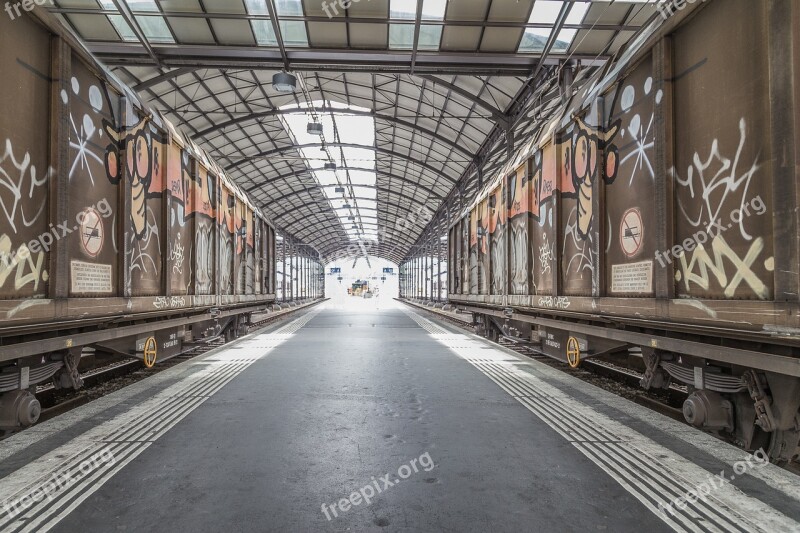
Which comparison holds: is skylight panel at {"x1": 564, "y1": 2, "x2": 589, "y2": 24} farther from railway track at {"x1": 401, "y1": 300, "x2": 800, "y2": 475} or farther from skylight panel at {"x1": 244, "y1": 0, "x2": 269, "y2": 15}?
railway track at {"x1": 401, "y1": 300, "x2": 800, "y2": 475}

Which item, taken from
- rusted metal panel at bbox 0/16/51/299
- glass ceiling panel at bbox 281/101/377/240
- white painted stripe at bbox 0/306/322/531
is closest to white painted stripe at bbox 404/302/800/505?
white painted stripe at bbox 0/306/322/531

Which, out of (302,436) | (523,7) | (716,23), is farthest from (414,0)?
(302,436)

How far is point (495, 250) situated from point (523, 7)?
6.45m

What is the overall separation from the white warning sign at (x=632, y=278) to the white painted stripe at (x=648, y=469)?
1354mm

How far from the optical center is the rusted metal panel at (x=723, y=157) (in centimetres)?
309

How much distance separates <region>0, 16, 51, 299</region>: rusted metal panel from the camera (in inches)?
143

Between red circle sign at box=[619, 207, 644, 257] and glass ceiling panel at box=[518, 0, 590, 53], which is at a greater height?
glass ceiling panel at box=[518, 0, 590, 53]

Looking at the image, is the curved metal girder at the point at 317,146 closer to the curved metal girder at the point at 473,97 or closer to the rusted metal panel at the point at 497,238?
the curved metal girder at the point at 473,97

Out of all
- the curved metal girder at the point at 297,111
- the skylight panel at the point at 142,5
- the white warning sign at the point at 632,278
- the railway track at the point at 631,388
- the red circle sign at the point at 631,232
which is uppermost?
the curved metal girder at the point at 297,111

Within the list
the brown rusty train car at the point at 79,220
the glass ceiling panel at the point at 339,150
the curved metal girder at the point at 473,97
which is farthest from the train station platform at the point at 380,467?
the glass ceiling panel at the point at 339,150

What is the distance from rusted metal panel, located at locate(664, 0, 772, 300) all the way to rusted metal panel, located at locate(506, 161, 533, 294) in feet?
13.7

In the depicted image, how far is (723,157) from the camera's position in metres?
3.44

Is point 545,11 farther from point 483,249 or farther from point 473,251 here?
point 473,251

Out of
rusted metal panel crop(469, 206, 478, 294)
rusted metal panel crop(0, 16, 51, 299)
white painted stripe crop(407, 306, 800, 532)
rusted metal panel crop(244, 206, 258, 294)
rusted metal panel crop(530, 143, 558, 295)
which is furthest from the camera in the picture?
rusted metal panel crop(244, 206, 258, 294)
